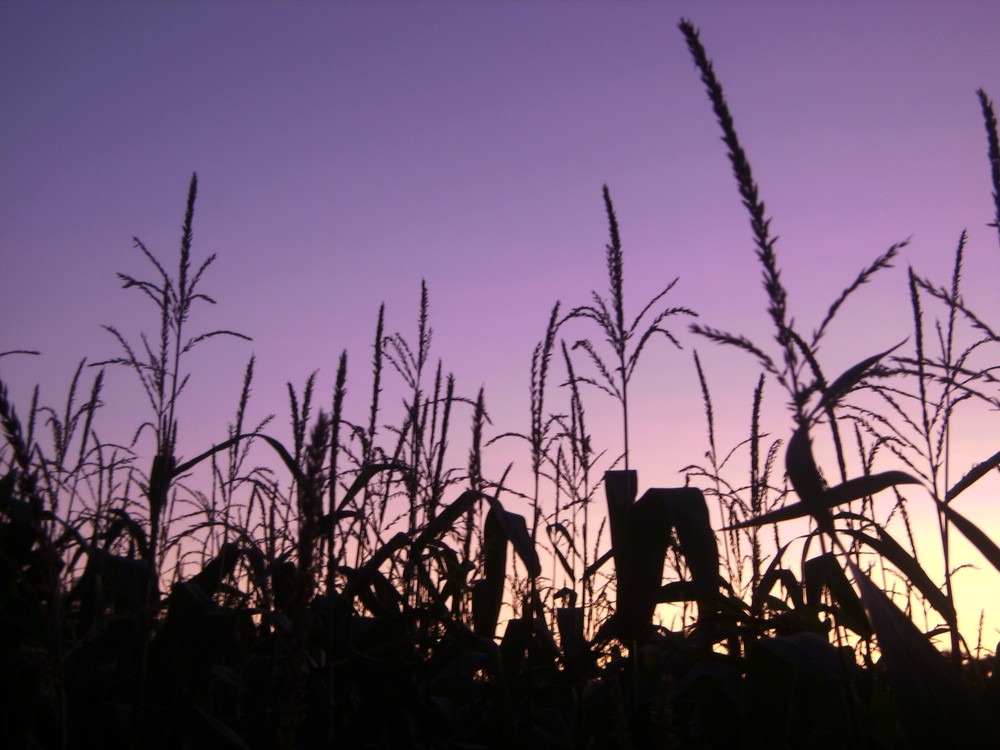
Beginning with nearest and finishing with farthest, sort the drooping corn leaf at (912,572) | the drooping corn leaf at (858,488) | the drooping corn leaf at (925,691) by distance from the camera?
the drooping corn leaf at (925,691) → the drooping corn leaf at (858,488) → the drooping corn leaf at (912,572)

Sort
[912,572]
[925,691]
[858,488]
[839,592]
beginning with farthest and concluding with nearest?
1. [839,592]
2. [912,572]
3. [858,488]
4. [925,691]

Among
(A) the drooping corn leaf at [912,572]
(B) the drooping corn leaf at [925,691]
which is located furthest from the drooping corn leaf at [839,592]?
(B) the drooping corn leaf at [925,691]

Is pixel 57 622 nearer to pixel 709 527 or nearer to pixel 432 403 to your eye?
pixel 709 527

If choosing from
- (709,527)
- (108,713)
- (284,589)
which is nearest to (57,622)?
(108,713)

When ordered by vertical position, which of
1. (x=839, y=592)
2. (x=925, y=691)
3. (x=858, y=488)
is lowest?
(x=925, y=691)

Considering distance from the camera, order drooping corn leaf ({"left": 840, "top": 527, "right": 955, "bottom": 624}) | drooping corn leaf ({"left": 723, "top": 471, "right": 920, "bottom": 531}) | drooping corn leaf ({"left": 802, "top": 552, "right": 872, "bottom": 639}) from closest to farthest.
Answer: drooping corn leaf ({"left": 723, "top": 471, "right": 920, "bottom": 531}) → drooping corn leaf ({"left": 840, "top": 527, "right": 955, "bottom": 624}) → drooping corn leaf ({"left": 802, "top": 552, "right": 872, "bottom": 639})

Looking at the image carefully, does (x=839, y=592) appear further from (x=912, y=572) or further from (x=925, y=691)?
(x=925, y=691)

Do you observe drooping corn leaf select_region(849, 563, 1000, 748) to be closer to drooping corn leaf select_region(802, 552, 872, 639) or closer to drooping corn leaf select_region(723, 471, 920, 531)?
drooping corn leaf select_region(723, 471, 920, 531)

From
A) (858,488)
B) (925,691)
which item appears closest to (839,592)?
(858,488)

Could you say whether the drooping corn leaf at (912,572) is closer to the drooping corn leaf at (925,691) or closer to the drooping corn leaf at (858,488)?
the drooping corn leaf at (858,488)

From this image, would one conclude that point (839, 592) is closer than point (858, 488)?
No

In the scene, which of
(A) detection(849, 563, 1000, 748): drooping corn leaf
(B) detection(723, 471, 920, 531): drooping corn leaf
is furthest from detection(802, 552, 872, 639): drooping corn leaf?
(A) detection(849, 563, 1000, 748): drooping corn leaf

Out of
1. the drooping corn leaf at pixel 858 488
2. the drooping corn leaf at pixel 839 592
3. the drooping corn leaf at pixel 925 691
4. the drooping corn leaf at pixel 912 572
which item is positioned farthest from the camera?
the drooping corn leaf at pixel 839 592

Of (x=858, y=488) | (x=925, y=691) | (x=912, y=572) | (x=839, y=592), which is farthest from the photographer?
(x=839, y=592)
